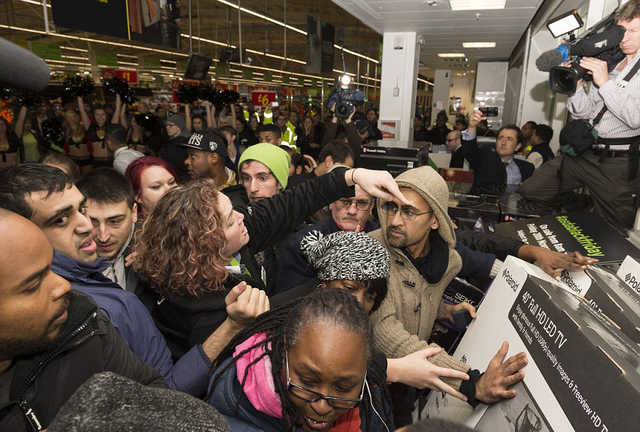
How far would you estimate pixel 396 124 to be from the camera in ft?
24.9

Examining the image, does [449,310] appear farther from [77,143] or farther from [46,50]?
[46,50]

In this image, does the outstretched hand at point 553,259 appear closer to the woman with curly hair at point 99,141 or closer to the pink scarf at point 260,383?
the pink scarf at point 260,383

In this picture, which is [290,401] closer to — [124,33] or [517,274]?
[517,274]

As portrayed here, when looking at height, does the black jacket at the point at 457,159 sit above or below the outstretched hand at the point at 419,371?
above

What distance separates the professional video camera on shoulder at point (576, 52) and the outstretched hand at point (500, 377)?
2.10 meters

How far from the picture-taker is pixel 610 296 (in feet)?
4.41

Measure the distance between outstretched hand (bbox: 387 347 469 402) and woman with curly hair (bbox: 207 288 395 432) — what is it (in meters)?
0.13

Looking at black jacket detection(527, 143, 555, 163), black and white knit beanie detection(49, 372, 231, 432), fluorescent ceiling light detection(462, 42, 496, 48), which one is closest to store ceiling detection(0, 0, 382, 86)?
fluorescent ceiling light detection(462, 42, 496, 48)

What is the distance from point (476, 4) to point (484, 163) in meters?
2.30

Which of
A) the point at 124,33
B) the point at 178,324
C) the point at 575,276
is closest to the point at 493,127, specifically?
the point at 124,33

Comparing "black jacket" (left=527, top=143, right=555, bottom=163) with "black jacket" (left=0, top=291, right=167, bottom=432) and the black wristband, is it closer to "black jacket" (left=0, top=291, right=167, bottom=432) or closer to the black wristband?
the black wristband

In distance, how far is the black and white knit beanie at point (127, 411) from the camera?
1.47 ft

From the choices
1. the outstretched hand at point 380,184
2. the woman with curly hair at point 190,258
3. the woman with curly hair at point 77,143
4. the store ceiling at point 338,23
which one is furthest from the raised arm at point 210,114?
the woman with curly hair at point 190,258

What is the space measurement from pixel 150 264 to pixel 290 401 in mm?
763
